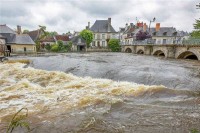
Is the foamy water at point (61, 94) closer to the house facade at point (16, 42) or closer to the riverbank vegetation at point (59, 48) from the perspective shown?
the house facade at point (16, 42)

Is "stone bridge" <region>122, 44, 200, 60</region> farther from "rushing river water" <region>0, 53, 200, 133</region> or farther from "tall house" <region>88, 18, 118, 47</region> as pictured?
"tall house" <region>88, 18, 118, 47</region>

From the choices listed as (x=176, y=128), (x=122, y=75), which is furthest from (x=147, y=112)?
(x=122, y=75)

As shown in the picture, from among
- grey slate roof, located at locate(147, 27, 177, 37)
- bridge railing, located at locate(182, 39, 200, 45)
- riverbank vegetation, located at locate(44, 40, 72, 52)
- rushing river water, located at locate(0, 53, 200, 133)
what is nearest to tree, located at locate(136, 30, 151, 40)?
grey slate roof, located at locate(147, 27, 177, 37)

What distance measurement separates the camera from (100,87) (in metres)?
9.14

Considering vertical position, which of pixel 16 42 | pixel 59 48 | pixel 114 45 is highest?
pixel 16 42

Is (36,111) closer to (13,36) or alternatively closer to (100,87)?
(100,87)

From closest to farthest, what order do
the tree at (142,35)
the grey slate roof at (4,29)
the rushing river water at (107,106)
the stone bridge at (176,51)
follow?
1. the rushing river water at (107,106)
2. the stone bridge at (176,51)
3. the grey slate roof at (4,29)
4. the tree at (142,35)

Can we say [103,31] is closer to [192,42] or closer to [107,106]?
[192,42]

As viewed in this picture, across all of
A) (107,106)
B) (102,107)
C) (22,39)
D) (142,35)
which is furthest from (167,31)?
(102,107)

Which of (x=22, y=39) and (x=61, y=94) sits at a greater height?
(x=22, y=39)

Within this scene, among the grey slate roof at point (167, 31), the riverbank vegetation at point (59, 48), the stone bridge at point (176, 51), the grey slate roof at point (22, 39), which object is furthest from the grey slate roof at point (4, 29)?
the grey slate roof at point (167, 31)

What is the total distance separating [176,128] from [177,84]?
5.18m

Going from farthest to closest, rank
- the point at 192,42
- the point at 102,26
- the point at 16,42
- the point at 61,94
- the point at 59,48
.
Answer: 1. the point at 102,26
2. the point at 59,48
3. the point at 16,42
4. the point at 192,42
5. the point at 61,94

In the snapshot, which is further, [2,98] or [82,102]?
[2,98]
